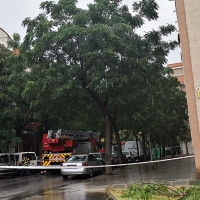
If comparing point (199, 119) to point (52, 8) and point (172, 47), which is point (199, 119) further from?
point (52, 8)

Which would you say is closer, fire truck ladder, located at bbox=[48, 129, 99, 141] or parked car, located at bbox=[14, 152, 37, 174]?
fire truck ladder, located at bbox=[48, 129, 99, 141]

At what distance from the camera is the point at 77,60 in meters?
20.3

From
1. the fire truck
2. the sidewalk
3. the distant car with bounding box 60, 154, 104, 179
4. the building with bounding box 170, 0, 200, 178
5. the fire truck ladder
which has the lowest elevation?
the sidewalk

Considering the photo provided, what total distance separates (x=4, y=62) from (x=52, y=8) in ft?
36.8

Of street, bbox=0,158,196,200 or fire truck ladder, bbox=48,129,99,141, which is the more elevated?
fire truck ladder, bbox=48,129,99,141

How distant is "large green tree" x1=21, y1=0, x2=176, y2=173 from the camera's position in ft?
61.0

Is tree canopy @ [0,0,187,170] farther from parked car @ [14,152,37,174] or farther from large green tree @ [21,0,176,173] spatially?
parked car @ [14,152,37,174]

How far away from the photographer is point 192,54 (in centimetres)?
1359

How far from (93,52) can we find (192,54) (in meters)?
5.97

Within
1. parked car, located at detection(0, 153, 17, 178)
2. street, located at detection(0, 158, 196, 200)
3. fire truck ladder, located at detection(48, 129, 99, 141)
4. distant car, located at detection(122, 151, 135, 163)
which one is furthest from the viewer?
distant car, located at detection(122, 151, 135, 163)

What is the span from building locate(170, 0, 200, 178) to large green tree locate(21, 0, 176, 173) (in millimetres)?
4761

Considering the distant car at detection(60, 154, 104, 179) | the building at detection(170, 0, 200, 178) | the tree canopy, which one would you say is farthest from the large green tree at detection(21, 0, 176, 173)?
the building at detection(170, 0, 200, 178)

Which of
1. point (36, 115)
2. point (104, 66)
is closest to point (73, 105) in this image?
point (104, 66)

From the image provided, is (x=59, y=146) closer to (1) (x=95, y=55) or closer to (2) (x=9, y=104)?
(2) (x=9, y=104)
